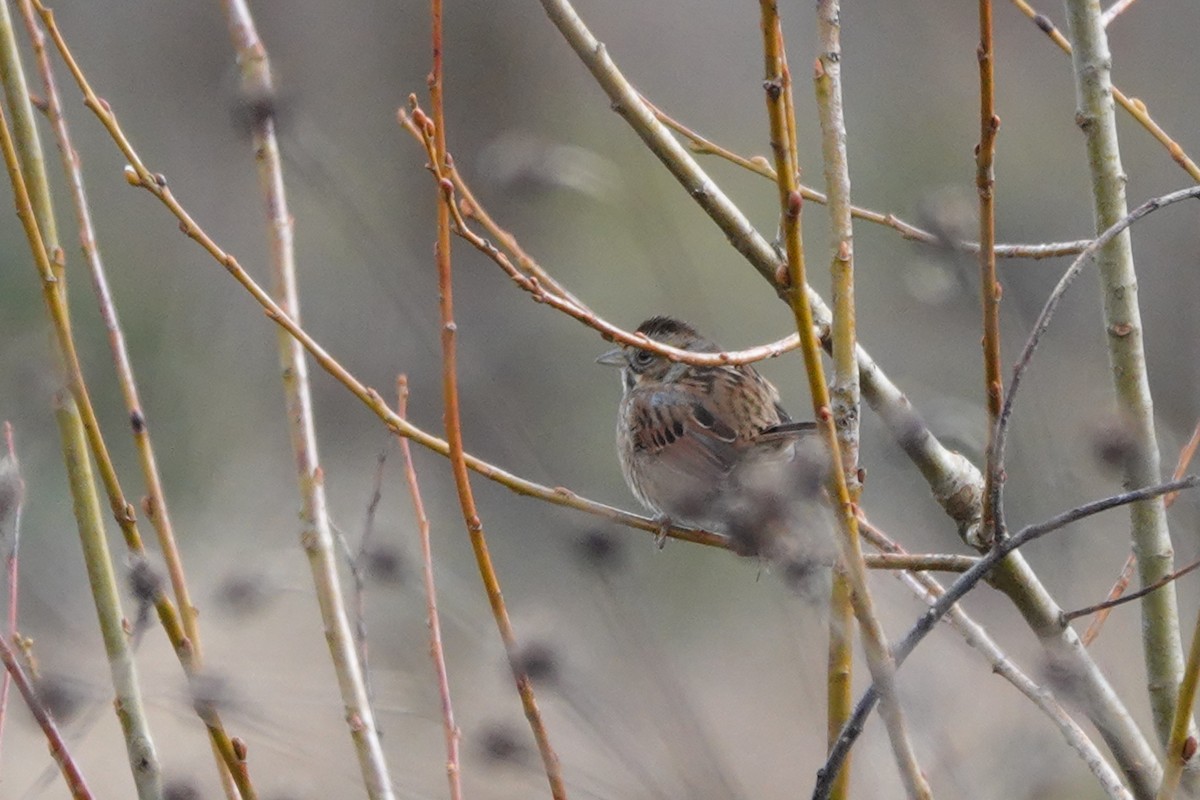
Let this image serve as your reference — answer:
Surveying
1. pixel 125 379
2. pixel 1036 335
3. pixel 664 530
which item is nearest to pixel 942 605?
pixel 1036 335

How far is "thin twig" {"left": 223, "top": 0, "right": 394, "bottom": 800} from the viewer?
1865mm

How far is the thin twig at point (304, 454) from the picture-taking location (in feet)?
6.12

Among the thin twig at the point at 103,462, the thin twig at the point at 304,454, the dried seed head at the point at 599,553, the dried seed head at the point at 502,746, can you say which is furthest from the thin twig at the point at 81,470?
the dried seed head at the point at 599,553

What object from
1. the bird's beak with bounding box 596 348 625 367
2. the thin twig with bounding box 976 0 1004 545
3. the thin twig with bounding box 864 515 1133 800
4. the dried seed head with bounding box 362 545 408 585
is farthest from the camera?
the bird's beak with bounding box 596 348 625 367

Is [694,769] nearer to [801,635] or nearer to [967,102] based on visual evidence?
[801,635]

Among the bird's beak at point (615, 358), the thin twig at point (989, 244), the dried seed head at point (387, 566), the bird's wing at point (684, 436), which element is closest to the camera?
A: the thin twig at point (989, 244)

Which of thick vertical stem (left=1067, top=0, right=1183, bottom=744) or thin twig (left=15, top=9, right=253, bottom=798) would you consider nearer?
thin twig (left=15, top=9, right=253, bottom=798)

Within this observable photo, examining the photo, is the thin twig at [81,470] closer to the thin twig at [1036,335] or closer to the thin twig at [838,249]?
the thin twig at [838,249]

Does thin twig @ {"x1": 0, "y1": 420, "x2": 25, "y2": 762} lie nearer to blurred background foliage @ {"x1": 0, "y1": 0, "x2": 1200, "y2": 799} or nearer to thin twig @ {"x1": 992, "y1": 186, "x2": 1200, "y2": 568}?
thin twig @ {"x1": 992, "y1": 186, "x2": 1200, "y2": 568}

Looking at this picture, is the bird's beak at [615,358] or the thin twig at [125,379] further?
the bird's beak at [615,358]

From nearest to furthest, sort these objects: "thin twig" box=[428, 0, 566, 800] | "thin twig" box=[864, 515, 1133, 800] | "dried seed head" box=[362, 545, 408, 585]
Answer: "thin twig" box=[428, 0, 566, 800] → "thin twig" box=[864, 515, 1133, 800] → "dried seed head" box=[362, 545, 408, 585]

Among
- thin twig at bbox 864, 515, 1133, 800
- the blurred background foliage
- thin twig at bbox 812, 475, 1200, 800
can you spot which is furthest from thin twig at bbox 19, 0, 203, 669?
the blurred background foliage

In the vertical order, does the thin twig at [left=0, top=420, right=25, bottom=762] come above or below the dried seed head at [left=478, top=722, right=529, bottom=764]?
above

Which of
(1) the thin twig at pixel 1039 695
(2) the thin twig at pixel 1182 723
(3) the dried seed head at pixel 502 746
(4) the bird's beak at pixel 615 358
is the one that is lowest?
(2) the thin twig at pixel 1182 723
